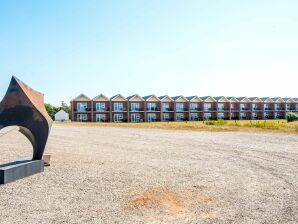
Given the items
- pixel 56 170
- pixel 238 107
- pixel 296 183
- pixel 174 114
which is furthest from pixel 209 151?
pixel 238 107

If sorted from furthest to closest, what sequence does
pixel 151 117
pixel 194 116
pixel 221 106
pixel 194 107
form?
pixel 221 106
pixel 194 107
pixel 194 116
pixel 151 117

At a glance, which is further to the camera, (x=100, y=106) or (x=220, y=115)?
(x=220, y=115)

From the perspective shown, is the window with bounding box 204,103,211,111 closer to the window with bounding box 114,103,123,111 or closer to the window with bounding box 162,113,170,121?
the window with bounding box 162,113,170,121

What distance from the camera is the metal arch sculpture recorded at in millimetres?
11023

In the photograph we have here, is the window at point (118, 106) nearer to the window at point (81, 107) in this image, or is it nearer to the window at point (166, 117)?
the window at point (81, 107)

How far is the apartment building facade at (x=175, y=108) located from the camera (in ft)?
222

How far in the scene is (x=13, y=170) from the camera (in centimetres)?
994

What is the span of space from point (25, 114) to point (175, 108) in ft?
212

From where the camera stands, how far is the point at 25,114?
11.2 m

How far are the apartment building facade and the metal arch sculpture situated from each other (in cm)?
5534

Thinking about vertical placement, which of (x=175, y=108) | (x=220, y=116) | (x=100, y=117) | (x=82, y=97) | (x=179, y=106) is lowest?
(x=220, y=116)

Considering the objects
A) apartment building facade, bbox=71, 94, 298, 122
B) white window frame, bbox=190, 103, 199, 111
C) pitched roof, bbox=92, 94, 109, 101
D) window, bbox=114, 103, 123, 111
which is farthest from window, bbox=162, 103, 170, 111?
pitched roof, bbox=92, 94, 109, 101

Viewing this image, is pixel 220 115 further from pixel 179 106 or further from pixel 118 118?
pixel 118 118

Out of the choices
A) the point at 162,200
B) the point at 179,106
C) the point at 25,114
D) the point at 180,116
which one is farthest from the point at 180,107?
the point at 162,200
